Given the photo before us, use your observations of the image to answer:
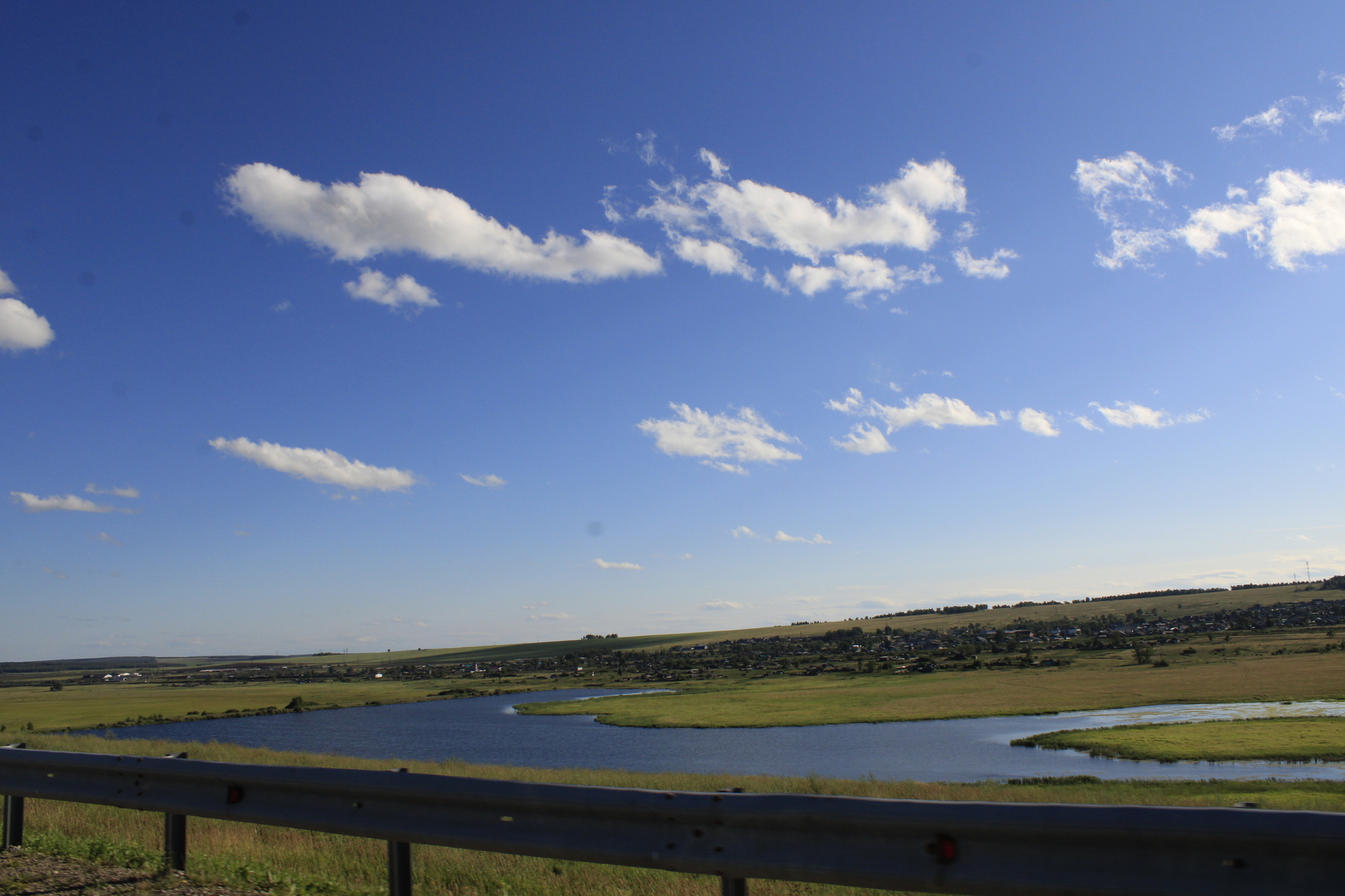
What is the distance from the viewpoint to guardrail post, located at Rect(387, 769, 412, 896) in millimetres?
6348

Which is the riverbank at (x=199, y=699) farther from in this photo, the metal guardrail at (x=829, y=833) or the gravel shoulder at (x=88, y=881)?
the metal guardrail at (x=829, y=833)

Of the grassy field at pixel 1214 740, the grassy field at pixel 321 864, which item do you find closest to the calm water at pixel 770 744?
the grassy field at pixel 1214 740

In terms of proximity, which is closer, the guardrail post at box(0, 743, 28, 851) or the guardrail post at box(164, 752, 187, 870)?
the guardrail post at box(164, 752, 187, 870)

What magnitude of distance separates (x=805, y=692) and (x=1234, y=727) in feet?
185

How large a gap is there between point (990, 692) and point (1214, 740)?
150 ft

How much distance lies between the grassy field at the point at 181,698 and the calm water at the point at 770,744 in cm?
1030

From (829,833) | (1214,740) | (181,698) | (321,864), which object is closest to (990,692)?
(1214,740)

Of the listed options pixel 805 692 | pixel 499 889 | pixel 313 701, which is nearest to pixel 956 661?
Answer: pixel 805 692

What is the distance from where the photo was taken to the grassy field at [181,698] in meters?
91.4

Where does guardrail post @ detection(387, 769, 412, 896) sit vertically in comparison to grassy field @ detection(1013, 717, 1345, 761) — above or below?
above

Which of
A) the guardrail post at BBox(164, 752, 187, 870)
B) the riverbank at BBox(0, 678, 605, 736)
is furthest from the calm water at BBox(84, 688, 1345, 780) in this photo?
the guardrail post at BBox(164, 752, 187, 870)

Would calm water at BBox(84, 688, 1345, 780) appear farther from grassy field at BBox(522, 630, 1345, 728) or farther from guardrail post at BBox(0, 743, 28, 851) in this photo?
guardrail post at BBox(0, 743, 28, 851)

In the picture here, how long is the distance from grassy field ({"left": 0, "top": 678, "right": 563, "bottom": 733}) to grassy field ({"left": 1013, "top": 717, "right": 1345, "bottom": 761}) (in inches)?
3141

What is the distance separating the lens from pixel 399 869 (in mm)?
6363
